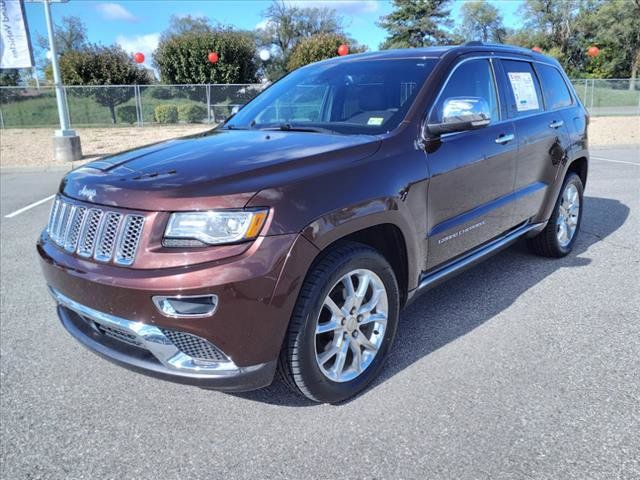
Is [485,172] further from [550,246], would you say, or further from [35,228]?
[35,228]

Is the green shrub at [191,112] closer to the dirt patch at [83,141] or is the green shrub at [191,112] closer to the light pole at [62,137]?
the dirt patch at [83,141]

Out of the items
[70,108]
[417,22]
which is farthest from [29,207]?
[417,22]

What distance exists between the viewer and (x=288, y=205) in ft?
7.72

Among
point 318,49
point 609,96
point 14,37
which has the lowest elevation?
point 609,96

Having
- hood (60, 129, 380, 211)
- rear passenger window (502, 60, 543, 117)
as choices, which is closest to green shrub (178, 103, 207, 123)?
rear passenger window (502, 60, 543, 117)

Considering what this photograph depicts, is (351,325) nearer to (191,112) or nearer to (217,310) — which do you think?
(217,310)

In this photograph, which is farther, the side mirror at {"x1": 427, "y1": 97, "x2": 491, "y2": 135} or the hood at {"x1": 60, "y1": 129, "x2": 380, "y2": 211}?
the side mirror at {"x1": 427, "y1": 97, "x2": 491, "y2": 135}

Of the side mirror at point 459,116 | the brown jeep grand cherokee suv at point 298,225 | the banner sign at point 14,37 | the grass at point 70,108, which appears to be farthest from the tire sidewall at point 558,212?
the grass at point 70,108

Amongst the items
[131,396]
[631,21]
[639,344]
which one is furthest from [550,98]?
[631,21]

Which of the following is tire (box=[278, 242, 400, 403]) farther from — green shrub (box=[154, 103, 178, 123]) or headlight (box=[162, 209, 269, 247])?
green shrub (box=[154, 103, 178, 123])

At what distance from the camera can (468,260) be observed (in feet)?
11.9

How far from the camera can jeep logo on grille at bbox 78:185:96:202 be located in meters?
2.56

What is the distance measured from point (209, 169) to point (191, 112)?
21999 millimetres

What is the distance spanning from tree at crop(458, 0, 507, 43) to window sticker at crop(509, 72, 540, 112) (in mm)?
72094
